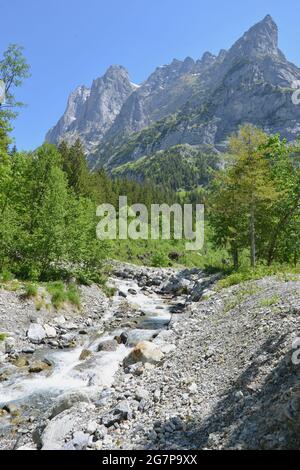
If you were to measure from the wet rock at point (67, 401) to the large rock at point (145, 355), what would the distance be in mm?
3217

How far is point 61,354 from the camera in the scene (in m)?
18.4

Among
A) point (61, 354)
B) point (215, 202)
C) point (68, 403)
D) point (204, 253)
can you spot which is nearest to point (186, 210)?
point (204, 253)

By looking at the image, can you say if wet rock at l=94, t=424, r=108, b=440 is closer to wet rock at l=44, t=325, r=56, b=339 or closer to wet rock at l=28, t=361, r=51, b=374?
wet rock at l=28, t=361, r=51, b=374

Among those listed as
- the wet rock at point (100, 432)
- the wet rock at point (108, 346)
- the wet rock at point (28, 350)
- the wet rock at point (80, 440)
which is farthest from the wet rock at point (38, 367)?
the wet rock at point (100, 432)

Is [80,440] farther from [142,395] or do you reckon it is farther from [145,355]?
[145,355]

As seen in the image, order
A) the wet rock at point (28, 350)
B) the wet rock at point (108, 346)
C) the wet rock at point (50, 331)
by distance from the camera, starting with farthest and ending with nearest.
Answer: the wet rock at point (50, 331), the wet rock at point (28, 350), the wet rock at point (108, 346)

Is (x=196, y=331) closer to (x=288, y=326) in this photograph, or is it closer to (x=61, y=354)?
(x=288, y=326)

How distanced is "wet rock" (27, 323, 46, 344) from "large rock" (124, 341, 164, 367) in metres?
6.72

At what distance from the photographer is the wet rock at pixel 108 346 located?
18.1 metres

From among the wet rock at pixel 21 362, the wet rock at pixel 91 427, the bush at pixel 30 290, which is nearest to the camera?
the wet rock at pixel 91 427

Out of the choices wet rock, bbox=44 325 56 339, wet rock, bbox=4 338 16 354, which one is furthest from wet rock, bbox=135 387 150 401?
wet rock, bbox=44 325 56 339

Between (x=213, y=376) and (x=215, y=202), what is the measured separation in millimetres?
24916

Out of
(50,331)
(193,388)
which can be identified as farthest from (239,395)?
(50,331)

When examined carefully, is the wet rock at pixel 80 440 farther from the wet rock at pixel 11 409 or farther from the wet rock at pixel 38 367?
the wet rock at pixel 38 367
